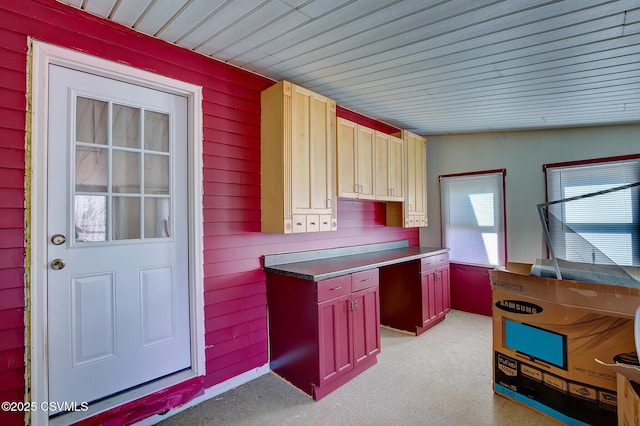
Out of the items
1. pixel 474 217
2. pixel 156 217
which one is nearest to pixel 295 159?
pixel 156 217

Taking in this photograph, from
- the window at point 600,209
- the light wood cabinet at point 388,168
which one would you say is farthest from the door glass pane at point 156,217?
the window at point 600,209

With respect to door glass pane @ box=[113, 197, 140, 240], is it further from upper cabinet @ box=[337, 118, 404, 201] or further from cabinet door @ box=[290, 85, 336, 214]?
upper cabinet @ box=[337, 118, 404, 201]

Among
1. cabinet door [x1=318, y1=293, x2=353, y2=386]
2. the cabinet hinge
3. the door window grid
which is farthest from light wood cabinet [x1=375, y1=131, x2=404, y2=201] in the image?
the door window grid

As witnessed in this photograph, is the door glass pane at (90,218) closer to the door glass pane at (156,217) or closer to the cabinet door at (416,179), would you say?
the door glass pane at (156,217)

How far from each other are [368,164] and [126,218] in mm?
2261

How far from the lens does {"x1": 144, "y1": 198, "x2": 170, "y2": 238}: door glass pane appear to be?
6.92 feet

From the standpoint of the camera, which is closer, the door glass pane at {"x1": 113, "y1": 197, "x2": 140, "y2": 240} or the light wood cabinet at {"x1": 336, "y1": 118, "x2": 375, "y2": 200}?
the door glass pane at {"x1": 113, "y1": 197, "x2": 140, "y2": 240}

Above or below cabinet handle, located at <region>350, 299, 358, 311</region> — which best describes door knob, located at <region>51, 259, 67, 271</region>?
above

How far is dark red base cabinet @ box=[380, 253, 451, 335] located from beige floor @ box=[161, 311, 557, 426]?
1.85ft

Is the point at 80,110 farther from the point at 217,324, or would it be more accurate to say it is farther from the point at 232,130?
the point at 217,324

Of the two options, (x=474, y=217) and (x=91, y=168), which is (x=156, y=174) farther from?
(x=474, y=217)

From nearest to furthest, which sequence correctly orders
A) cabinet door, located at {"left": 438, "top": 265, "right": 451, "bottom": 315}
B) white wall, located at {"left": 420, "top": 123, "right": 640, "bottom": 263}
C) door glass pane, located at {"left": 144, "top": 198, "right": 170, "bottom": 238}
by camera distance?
door glass pane, located at {"left": 144, "top": 198, "right": 170, "bottom": 238}, white wall, located at {"left": 420, "top": 123, "right": 640, "bottom": 263}, cabinet door, located at {"left": 438, "top": 265, "right": 451, "bottom": 315}

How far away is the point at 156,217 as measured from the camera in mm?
2150

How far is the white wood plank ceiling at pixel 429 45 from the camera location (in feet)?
5.44
